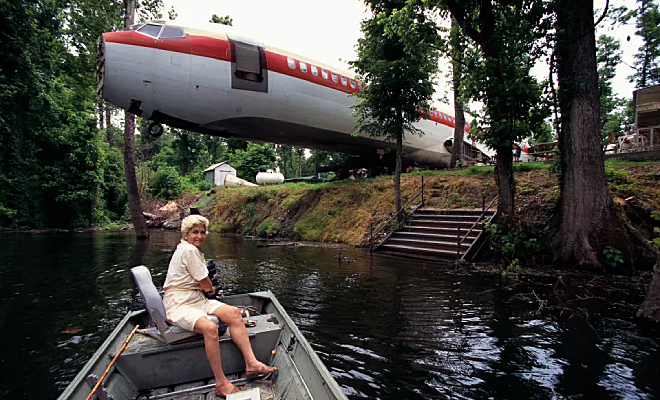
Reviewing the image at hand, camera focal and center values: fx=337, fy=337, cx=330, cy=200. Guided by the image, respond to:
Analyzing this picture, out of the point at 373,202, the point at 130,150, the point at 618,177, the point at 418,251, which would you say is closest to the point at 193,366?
the point at 418,251

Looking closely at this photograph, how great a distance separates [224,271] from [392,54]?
10391 mm

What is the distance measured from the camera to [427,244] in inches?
445

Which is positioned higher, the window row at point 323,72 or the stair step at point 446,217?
the window row at point 323,72

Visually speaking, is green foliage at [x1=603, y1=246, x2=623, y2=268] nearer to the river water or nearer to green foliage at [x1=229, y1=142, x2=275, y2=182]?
the river water

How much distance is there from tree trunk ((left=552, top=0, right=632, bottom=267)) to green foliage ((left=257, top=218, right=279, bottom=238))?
13732 millimetres

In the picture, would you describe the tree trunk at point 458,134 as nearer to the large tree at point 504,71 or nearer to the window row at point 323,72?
the window row at point 323,72

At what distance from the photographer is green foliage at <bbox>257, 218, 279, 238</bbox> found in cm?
1909

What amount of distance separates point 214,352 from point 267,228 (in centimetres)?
1664

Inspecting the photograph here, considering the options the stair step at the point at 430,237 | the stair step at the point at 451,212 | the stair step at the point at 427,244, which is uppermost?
the stair step at the point at 451,212

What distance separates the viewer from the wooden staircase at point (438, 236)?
10297 millimetres

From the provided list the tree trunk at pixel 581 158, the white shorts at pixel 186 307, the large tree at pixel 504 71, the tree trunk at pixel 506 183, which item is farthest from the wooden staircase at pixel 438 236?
the white shorts at pixel 186 307

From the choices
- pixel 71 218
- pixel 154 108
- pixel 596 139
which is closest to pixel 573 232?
pixel 596 139

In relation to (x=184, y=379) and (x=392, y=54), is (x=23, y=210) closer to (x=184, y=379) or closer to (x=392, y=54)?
(x=392, y=54)

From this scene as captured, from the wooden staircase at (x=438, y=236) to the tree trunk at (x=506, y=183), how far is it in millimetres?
811
